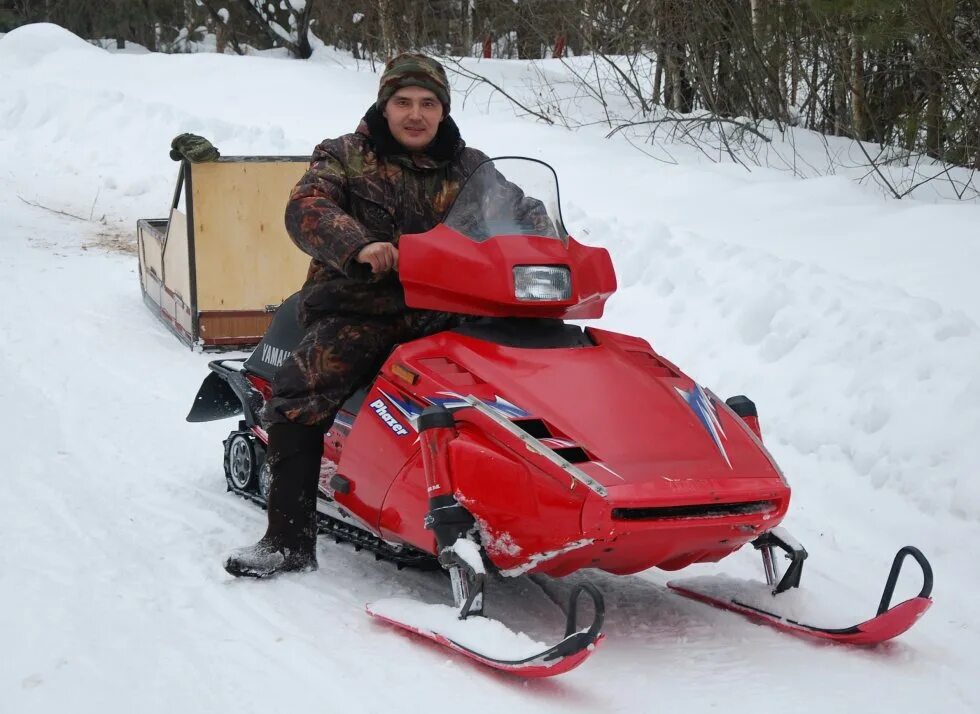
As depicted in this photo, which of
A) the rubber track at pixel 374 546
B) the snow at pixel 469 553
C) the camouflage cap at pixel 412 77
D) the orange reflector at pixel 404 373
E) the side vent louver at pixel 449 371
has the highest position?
the camouflage cap at pixel 412 77

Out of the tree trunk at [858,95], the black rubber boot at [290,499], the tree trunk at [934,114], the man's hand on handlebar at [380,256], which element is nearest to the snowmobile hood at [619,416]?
the man's hand on handlebar at [380,256]

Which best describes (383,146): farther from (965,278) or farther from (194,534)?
(965,278)

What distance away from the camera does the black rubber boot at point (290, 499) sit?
3816mm

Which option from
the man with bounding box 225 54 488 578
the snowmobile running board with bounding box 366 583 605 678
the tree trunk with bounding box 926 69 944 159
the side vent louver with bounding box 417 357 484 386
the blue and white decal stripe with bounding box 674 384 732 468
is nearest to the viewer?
the snowmobile running board with bounding box 366 583 605 678

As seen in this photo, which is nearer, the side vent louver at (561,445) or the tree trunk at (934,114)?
the side vent louver at (561,445)

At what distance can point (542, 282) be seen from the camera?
3484 millimetres

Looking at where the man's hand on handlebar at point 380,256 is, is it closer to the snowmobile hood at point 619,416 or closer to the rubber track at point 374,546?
the snowmobile hood at point 619,416

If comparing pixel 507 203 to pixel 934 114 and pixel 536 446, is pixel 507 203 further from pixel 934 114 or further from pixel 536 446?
pixel 934 114

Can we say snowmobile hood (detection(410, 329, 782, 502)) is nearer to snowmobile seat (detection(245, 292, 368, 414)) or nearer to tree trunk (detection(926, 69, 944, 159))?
snowmobile seat (detection(245, 292, 368, 414))

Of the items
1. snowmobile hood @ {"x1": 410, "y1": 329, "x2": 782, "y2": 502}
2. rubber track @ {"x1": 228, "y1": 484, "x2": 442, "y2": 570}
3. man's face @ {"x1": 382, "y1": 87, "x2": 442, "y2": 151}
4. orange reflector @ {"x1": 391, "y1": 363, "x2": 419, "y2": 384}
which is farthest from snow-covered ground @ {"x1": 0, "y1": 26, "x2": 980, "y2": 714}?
man's face @ {"x1": 382, "y1": 87, "x2": 442, "y2": 151}

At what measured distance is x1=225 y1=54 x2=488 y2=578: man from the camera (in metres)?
3.75

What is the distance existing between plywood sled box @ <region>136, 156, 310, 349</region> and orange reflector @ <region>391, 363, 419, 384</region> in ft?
13.3

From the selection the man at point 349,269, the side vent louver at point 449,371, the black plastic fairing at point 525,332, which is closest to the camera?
the side vent louver at point 449,371

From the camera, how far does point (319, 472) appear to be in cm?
395
